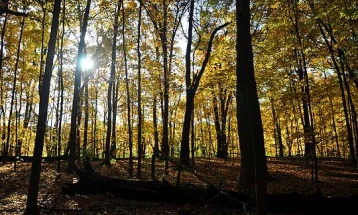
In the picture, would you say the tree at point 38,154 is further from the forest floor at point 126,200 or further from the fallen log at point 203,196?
the fallen log at point 203,196

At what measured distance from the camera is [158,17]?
1722 centimetres

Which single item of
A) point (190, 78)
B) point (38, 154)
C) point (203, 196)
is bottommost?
point (203, 196)

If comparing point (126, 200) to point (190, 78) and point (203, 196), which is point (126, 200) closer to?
point (203, 196)

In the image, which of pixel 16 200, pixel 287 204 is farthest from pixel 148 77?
pixel 287 204

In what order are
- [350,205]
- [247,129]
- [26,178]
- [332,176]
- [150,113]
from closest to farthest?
[350,205], [247,129], [26,178], [332,176], [150,113]

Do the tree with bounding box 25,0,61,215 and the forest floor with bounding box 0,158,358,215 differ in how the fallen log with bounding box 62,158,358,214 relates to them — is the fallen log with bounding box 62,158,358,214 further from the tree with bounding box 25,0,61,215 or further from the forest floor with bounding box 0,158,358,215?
the tree with bounding box 25,0,61,215

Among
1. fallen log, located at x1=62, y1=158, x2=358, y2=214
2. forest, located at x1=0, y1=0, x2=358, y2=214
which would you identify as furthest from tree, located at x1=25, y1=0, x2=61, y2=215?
fallen log, located at x1=62, y1=158, x2=358, y2=214

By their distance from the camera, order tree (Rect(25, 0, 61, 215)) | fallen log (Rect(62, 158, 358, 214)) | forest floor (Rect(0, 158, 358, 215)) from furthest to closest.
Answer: forest floor (Rect(0, 158, 358, 215)) → fallen log (Rect(62, 158, 358, 214)) → tree (Rect(25, 0, 61, 215))

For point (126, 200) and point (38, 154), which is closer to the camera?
point (38, 154)

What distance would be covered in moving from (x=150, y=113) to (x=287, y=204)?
27.8 metres

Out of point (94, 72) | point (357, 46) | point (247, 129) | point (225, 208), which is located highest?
point (94, 72)

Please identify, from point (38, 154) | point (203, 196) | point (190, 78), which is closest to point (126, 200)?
point (203, 196)

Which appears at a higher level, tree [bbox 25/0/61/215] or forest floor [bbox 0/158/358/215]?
tree [bbox 25/0/61/215]

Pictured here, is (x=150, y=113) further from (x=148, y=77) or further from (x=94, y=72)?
(x=148, y=77)
